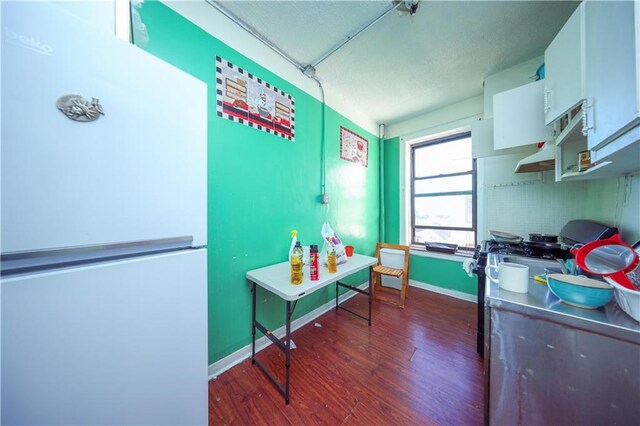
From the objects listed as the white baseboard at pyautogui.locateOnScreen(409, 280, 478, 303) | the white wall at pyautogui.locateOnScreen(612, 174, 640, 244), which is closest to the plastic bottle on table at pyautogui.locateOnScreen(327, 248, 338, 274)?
the white wall at pyautogui.locateOnScreen(612, 174, 640, 244)

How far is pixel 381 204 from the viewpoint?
10.7ft

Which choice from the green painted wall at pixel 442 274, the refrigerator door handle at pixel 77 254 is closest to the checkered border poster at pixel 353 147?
the green painted wall at pixel 442 274

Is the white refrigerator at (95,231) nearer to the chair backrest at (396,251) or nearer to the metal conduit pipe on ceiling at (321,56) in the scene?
the metal conduit pipe on ceiling at (321,56)

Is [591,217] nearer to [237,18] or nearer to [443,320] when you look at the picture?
[443,320]

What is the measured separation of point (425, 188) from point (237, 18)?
2.93m

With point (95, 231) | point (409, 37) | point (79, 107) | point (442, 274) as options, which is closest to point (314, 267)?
point (95, 231)

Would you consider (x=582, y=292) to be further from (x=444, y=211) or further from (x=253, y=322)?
(x=444, y=211)

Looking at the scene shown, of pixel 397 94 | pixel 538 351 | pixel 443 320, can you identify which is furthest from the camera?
pixel 397 94

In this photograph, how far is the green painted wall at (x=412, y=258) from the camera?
2.60 m

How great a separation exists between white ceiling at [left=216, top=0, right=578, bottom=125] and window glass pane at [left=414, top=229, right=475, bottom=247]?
1812 mm

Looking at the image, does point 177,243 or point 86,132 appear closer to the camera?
point 86,132

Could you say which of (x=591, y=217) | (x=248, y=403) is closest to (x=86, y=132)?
(x=248, y=403)

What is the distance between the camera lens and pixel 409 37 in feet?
5.38

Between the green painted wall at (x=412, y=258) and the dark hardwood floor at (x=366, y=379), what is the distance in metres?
0.60
